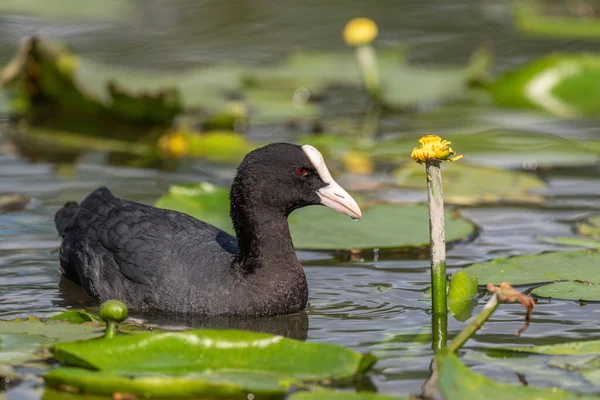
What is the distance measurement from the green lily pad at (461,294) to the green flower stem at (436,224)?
1.35ft

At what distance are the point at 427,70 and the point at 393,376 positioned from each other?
6.47 metres

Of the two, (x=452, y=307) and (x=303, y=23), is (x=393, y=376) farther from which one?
(x=303, y=23)

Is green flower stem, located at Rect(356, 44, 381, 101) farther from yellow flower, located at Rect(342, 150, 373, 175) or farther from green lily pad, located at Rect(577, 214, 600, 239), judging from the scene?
green lily pad, located at Rect(577, 214, 600, 239)

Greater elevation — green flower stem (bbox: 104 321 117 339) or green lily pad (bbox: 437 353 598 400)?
green flower stem (bbox: 104 321 117 339)

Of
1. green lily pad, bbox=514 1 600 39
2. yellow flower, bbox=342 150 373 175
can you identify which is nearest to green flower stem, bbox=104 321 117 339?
yellow flower, bbox=342 150 373 175

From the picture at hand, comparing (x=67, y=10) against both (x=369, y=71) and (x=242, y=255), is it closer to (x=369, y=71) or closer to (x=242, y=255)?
(x=369, y=71)

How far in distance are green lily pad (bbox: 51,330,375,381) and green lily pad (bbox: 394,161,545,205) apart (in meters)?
3.22

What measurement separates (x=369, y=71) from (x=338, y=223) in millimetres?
3405

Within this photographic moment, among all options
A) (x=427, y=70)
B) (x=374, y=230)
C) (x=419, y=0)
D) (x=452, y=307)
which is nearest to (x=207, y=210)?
(x=374, y=230)

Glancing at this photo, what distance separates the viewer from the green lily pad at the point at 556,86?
9539 millimetres

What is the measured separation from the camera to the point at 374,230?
6168 mm

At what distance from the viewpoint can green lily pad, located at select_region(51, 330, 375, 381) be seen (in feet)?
12.8

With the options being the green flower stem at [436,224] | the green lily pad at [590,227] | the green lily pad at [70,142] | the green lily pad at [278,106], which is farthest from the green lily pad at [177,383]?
the green lily pad at [278,106]

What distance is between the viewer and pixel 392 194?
7281 mm
